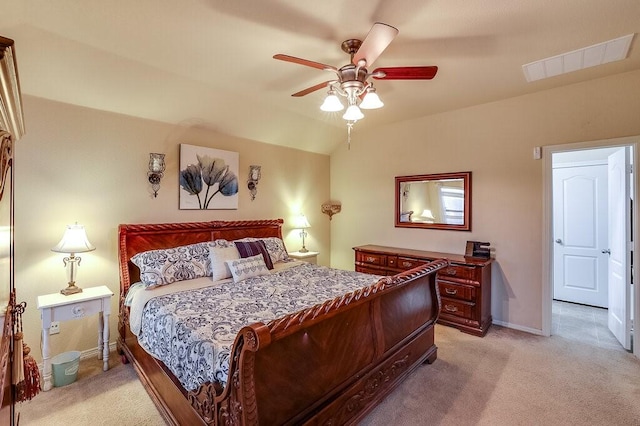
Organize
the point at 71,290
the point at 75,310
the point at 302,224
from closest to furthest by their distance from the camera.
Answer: the point at 75,310 → the point at 71,290 → the point at 302,224

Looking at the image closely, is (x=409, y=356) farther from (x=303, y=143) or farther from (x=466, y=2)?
(x=303, y=143)

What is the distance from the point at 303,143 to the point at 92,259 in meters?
3.12

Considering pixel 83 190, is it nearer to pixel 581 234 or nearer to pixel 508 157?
pixel 508 157

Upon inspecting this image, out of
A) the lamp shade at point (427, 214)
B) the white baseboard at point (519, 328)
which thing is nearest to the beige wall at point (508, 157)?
the white baseboard at point (519, 328)

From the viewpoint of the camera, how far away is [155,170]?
3.24 metres

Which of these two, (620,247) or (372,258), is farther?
(372,258)

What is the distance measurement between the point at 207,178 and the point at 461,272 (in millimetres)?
3252

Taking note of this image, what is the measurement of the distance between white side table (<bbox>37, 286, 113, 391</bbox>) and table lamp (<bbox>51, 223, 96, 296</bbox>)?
0.26ft

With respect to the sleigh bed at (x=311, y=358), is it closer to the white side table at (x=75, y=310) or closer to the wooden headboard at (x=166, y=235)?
the wooden headboard at (x=166, y=235)

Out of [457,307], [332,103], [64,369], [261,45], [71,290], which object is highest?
[261,45]

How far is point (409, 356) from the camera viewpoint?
244cm

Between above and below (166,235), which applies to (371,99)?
above

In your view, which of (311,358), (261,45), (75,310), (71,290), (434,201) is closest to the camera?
(311,358)

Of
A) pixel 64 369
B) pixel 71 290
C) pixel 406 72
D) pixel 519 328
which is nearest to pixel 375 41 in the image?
pixel 406 72
